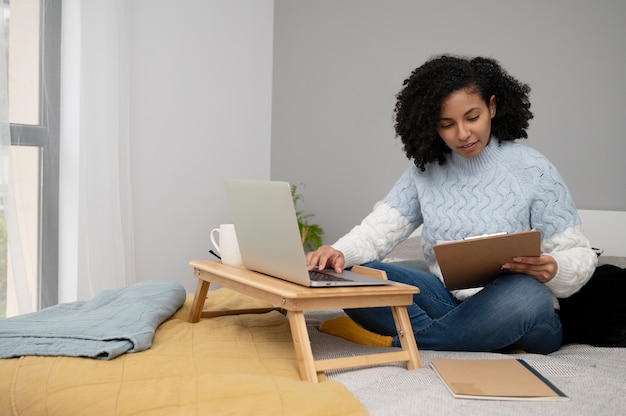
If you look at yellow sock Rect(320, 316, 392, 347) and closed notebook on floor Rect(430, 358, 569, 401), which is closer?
closed notebook on floor Rect(430, 358, 569, 401)

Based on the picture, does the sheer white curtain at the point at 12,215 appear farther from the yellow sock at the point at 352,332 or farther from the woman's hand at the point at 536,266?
the woman's hand at the point at 536,266

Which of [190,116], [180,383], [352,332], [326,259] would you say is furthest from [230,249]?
[190,116]

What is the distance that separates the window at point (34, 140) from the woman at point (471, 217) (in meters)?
1.57

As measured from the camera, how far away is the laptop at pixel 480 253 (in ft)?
4.80

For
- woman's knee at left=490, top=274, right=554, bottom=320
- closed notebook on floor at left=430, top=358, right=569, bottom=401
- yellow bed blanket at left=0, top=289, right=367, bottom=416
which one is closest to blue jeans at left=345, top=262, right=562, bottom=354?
woman's knee at left=490, top=274, right=554, bottom=320

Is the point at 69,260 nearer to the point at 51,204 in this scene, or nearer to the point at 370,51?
the point at 51,204

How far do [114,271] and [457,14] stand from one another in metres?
1.92

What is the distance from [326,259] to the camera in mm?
1750

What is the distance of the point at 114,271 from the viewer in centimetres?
324

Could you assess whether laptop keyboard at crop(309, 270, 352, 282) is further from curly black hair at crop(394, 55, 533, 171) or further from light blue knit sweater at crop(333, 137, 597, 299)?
curly black hair at crop(394, 55, 533, 171)

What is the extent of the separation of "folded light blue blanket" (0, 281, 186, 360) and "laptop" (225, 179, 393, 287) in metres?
0.28

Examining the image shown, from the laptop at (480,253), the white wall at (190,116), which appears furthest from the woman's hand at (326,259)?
the white wall at (190,116)

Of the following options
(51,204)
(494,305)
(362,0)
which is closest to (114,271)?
(51,204)

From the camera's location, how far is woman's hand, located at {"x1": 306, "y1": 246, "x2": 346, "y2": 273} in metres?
1.73
